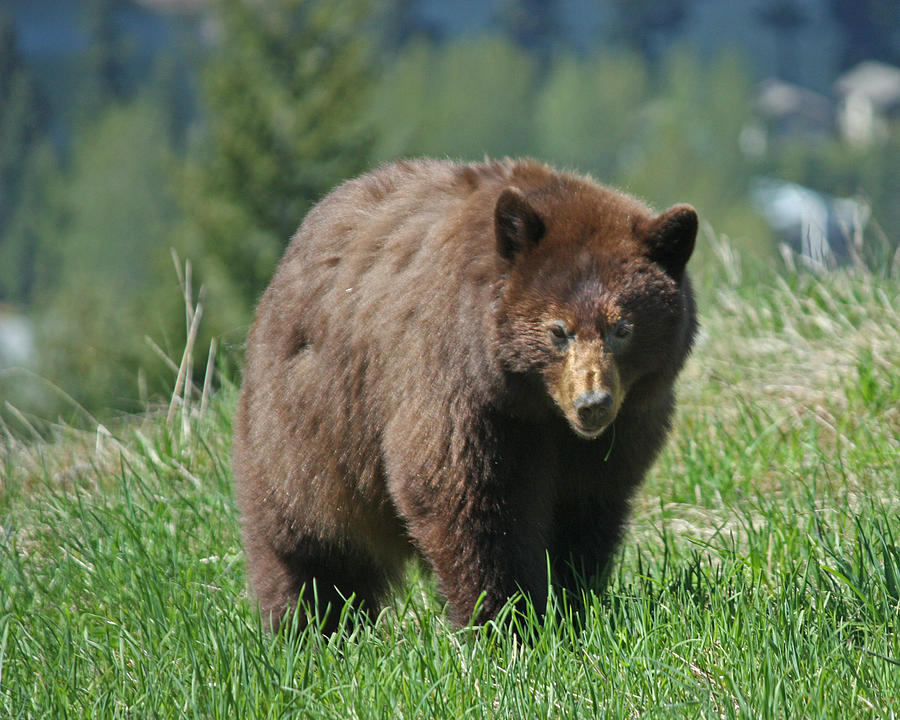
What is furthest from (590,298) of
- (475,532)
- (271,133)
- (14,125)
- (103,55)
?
(103,55)

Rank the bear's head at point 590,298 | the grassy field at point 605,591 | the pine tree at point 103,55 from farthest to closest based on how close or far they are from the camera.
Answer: the pine tree at point 103,55 → the bear's head at point 590,298 → the grassy field at point 605,591

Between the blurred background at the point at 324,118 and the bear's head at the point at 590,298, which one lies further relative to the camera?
the blurred background at the point at 324,118

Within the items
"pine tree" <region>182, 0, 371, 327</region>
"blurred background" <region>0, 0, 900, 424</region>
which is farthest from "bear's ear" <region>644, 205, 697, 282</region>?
"pine tree" <region>182, 0, 371, 327</region>

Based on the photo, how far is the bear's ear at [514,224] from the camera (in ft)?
10.6

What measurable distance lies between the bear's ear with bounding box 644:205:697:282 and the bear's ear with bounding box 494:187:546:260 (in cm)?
33

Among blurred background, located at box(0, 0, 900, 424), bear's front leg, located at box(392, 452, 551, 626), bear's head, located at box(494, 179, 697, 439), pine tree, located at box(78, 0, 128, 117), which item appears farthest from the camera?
pine tree, located at box(78, 0, 128, 117)

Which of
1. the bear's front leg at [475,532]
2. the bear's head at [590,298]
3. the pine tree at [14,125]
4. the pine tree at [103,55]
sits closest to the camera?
the bear's head at [590,298]

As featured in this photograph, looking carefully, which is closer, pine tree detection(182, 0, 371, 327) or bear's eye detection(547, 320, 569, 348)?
bear's eye detection(547, 320, 569, 348)

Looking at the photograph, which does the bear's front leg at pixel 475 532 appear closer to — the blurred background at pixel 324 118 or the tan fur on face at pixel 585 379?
the tan fur on face at pixel 585 379

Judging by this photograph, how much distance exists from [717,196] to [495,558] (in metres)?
70.9

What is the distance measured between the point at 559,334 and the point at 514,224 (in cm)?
35

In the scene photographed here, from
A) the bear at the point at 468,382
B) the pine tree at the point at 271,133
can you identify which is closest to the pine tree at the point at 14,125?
the pine tree at the point at 271,133

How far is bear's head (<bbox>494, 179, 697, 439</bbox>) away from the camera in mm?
3178

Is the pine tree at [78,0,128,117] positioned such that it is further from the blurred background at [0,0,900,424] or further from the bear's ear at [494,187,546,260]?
the bear's ear at [494,187,546,260]
